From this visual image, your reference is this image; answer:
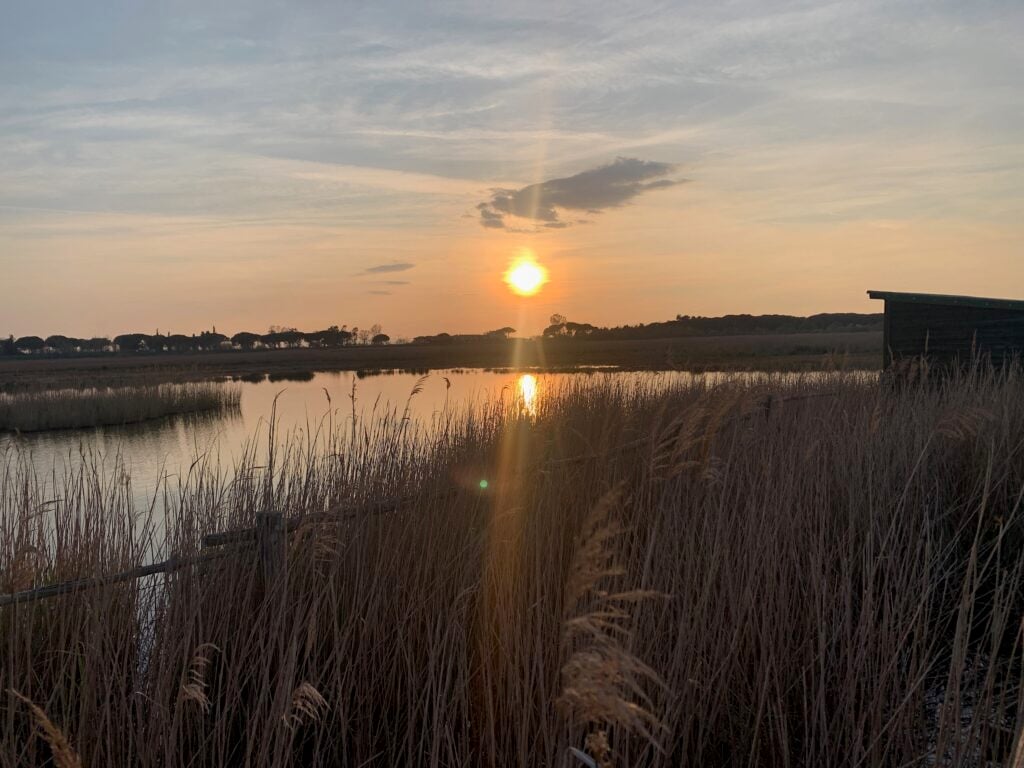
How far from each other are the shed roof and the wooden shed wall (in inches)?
3.5

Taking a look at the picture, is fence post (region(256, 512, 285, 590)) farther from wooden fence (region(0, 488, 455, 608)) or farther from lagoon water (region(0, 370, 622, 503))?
lagoon water (region(0, 370, 622, 503))

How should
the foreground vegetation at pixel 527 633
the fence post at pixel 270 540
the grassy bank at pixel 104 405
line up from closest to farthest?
the foreground vegetation at pixel 527 633
the fence post at pixel 270 540
the grassy bank at pixel 104 405

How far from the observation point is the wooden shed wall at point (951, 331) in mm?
11625

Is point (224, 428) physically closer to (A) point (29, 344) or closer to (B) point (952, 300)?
(B) point (952, 300)

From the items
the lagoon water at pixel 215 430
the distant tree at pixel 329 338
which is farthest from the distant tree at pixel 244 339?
the lagoon water at pixel 215 430

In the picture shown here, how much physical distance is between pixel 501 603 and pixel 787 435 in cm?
397

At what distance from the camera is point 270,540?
3436 millimetres

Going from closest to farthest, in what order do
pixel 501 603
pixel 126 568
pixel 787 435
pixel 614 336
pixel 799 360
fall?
pixel 501 603
pixel 126 568
pixel 787 435
pixel 799 360
pixel 614 336

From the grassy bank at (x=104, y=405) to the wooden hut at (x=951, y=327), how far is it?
58.2ft

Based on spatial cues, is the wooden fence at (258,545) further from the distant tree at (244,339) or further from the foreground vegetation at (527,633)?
the distant tree at (244,339)

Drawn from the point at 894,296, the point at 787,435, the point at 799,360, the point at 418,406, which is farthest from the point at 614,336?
the point at 787,435

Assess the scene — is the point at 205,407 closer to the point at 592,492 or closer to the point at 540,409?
the point at 540,409

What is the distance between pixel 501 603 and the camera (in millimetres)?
2109

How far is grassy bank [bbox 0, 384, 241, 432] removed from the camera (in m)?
19.1
